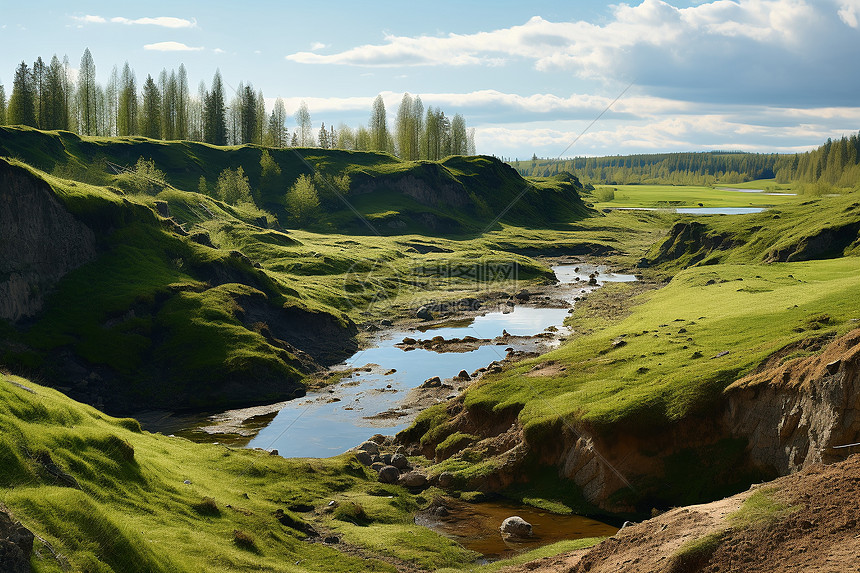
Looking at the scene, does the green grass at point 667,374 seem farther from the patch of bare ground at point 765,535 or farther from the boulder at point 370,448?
the patch of bare ground at point 765,535

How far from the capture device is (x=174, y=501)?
93.6ft

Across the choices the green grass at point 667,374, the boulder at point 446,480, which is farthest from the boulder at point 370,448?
the boulder at point 446,480

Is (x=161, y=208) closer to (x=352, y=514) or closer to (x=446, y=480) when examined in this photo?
(x=446, y=480)

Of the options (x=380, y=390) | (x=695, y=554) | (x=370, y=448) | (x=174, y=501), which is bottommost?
(x=380, y=390)

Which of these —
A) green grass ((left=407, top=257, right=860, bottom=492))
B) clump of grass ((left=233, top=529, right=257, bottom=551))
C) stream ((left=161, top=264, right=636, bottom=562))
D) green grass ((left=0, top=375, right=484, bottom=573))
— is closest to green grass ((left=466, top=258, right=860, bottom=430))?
green grass ((left=407, top=257, right=860, bottom=492))

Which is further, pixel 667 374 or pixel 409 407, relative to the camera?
pixel 409 407

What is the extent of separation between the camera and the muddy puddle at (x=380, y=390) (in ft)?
182

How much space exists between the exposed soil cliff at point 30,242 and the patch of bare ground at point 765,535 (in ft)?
212

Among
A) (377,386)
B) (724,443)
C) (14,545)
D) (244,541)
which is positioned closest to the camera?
(14,545)

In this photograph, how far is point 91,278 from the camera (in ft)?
250

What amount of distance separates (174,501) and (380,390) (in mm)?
39166

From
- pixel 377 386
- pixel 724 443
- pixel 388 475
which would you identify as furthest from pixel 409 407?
pixel 724 443

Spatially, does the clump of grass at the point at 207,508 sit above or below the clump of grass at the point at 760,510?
below

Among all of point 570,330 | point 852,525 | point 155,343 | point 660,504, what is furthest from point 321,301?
point 852,525
